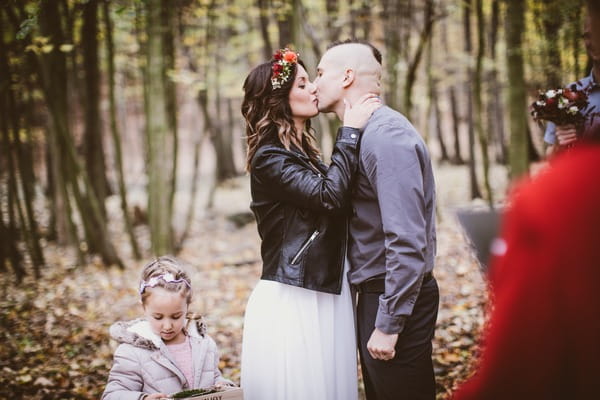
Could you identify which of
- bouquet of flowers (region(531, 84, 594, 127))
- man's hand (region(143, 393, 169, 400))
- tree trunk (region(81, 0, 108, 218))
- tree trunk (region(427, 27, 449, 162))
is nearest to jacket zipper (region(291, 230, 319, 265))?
man's hand (region(143, 393, 169, 400))

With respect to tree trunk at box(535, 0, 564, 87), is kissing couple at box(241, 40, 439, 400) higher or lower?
lower

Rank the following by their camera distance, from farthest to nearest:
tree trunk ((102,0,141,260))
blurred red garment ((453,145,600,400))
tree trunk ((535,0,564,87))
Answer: tree trunk ((102,0,141,260)) → tree trunk ((535,0,564,87)) → blurred red garment ((453,145,600,400))

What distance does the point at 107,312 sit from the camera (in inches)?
284

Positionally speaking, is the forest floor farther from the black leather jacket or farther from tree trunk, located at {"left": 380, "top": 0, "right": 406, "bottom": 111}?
tree trunk, located at {"left": 380, "top": 0, "right": 406, "bottom": 111}

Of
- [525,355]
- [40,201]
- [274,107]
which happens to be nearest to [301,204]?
[274,107]

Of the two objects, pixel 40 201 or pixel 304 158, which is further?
pixel 40 201

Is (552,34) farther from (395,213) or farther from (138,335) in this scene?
(138,335)

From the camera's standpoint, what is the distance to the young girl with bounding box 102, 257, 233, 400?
2.74 m

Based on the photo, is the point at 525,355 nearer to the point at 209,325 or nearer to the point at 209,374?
the point at 209,374

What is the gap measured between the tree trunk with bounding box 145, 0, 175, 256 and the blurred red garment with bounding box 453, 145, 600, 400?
6.66 metres

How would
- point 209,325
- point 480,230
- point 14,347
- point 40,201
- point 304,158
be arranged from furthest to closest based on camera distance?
point 40,201
point 209,325
point 14,347
point 304,158
point 480,230

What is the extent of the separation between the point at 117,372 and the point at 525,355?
2.24m

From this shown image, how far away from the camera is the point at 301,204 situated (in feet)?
8.72

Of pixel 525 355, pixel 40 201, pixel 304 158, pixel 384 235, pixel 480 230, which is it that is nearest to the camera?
pixel 525 355
